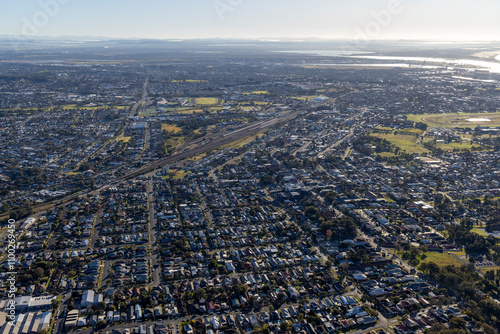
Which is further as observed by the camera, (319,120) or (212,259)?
(319,120)

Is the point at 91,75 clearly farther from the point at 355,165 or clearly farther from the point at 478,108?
the point at 478,108

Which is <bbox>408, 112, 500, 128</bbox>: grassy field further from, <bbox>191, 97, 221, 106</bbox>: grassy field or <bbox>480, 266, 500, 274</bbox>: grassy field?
<bbox>480, 266, 500, 274</bbox>: grassy field

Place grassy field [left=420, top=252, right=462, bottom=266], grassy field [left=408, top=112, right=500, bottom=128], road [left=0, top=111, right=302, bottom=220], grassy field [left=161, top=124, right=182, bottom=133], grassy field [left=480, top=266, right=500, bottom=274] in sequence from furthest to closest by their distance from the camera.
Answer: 1. grassy field [left=408, top=112, right=500, bottom=128]
2. grassy field [left=161, top=124, right=182, bottom=133]
3. road [left=0, top=111, right=302, bottom=220]
4. grassy field [left=420, top=252, right=462, bottom=266]
5. grassy field [left=480, top=266, right=500, bottom=274]

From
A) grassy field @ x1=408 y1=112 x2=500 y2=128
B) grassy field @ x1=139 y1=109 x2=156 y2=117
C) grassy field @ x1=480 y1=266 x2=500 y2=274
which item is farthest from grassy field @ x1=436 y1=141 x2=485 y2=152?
grassy field @ x1=139 y1=109 x2=156 y2=117

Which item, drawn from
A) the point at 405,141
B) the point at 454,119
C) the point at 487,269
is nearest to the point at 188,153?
the point at 405,141

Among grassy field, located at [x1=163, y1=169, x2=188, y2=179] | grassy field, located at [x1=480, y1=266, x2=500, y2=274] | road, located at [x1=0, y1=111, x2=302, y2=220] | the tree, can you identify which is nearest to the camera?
the tree

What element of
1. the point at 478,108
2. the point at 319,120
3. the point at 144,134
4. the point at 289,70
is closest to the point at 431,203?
the point at 319,120
